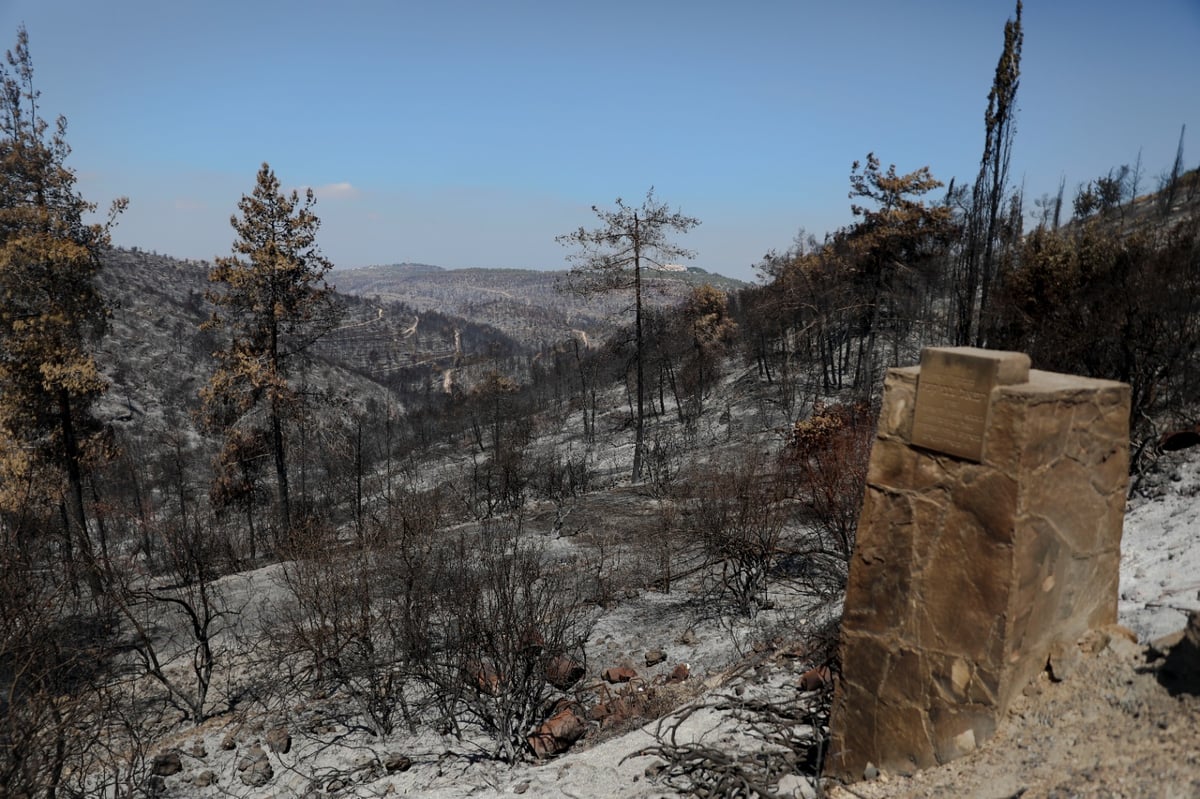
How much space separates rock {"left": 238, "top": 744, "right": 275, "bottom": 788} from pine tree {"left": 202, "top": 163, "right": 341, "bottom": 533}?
9776 mm

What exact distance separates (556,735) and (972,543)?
559 centimetres

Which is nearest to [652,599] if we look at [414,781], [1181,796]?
[414,781]

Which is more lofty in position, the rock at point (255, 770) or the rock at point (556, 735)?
the rock at point (556, 735)

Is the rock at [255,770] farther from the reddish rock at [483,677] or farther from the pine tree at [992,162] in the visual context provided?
the pine tree at [992,162]

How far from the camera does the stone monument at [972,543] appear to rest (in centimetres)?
322

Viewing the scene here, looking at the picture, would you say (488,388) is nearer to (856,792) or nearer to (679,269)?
(679,269)

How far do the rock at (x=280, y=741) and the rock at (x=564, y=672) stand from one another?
3.22 meters

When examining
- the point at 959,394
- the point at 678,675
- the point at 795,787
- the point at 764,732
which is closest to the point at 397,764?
the point at 678,675

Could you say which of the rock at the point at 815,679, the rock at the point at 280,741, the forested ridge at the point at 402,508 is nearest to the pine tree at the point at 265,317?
the forested ridge at the point at 402,508

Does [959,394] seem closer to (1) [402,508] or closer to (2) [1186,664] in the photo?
(2) [1186,664]

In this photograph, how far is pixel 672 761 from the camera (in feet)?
15.7

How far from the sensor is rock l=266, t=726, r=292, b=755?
8008mm

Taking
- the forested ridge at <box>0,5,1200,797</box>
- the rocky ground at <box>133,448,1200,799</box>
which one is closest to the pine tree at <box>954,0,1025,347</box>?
the forested ridge at <box>0,5,1200,797</box>

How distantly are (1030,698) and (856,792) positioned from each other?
104 centimetres
